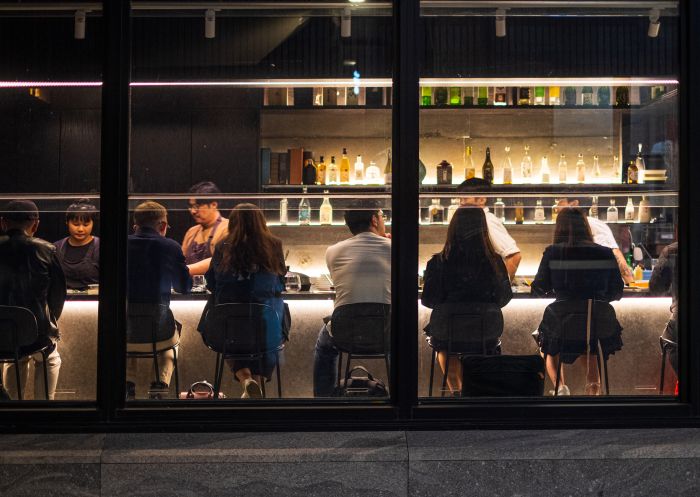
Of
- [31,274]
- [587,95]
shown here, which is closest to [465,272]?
[587,95]

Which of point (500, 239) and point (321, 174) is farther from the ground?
point (321, 174)

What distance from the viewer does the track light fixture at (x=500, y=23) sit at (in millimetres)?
3730

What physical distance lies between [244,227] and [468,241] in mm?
1228

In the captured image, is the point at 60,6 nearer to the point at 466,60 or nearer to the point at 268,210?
the point at 268,210

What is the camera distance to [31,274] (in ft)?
12.4

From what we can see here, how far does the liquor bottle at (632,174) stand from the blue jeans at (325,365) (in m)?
1.86

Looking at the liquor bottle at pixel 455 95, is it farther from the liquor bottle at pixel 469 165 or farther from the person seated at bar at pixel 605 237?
the person seated at bar at pixel 605 237

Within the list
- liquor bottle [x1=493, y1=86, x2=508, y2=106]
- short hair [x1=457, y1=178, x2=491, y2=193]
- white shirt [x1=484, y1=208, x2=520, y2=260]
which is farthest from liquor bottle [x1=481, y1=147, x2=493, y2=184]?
white shirt [x1=484, y1=208, x2=520, y2=260]

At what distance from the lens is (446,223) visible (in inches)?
152

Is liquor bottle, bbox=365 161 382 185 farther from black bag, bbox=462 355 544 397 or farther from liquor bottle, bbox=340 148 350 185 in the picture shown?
black bag, bbox=462 355 544 397

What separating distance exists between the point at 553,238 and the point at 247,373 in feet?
6.17

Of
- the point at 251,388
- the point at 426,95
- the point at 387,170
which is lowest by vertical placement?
the point at 251,388

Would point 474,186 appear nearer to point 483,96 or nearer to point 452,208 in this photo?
point 452,208

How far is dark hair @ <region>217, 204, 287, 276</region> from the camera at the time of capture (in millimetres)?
4051
